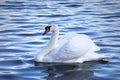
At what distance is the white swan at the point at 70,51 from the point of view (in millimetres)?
12414

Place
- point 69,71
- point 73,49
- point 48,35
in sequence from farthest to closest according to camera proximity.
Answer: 1. point 48,35
2. point 73,49
3. point 69,71

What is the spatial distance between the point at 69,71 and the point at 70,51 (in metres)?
0.69

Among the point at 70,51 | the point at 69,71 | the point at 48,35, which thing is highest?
the point at 48,35

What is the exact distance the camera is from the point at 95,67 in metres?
12.2

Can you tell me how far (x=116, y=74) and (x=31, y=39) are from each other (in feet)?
18.1

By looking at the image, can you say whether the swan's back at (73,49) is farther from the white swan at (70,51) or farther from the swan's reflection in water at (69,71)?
the swan's reflection in water at (69,71)

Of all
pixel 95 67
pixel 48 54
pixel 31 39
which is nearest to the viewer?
pixel 95 67

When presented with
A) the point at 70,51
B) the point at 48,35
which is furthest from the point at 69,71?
the point at 48,35

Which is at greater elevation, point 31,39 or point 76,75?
point 31,39

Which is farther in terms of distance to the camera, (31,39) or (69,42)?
(31,39)

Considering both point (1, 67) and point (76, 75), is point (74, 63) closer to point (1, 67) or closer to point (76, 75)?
point (76, 75)

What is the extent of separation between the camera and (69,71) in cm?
1191

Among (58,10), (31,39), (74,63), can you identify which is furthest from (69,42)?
(58,10)

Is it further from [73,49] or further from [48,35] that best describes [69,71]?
[48,35]
